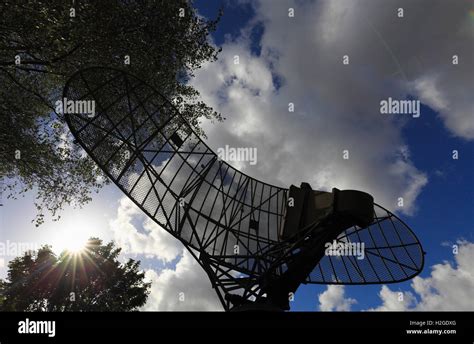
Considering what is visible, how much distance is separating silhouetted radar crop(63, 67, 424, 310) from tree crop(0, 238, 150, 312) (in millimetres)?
17499

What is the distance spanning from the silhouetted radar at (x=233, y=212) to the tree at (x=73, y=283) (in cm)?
1750

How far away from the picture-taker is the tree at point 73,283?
25.0 m

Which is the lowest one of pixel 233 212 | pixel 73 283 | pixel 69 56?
pixel 73 283

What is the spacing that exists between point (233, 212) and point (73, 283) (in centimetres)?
2032

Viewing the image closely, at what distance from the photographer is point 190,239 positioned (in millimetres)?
11859

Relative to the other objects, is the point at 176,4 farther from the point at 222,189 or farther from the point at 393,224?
the point at 393,224

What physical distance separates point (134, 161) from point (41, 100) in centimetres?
878

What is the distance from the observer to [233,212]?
14164 mm

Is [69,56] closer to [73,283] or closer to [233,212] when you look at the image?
[233,212]

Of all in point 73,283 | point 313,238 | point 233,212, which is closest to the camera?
point 313,238

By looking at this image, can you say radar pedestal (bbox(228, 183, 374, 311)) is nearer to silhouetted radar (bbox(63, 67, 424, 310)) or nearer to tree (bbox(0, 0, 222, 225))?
silhouetted radar (bbox(63, 67, 424, 310))

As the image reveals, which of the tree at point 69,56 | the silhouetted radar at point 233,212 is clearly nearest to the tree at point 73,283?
the tree at point 69,56

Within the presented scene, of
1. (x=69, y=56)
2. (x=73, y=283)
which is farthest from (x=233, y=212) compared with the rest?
(x=73, y=283)
